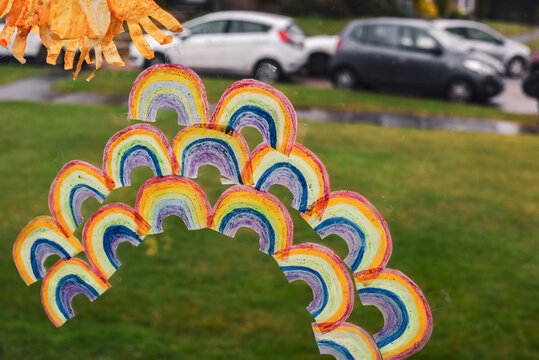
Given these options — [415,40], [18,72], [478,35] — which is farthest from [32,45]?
[478,35]

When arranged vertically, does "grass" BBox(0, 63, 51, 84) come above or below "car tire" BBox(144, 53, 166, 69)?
below

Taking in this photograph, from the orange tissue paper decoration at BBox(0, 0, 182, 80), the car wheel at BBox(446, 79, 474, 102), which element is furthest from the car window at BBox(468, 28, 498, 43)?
the orange tissue paper decoration at BBox(0, 0, 182, 80)

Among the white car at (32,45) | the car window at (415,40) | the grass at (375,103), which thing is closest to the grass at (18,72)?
the grass at (375,103)

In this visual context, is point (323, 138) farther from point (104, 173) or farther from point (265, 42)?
point (104, 173)

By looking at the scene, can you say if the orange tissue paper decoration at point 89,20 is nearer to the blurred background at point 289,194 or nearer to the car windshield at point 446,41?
the blurred background at point 289,194

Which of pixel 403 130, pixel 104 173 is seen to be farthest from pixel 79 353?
pixel 403 130

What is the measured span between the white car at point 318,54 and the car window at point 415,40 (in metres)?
1.62

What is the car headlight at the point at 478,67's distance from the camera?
10.8 metres

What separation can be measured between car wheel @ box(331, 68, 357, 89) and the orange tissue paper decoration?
913 centimetres

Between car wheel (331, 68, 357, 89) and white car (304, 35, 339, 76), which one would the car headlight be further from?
white car (304, 35, 339, 76)

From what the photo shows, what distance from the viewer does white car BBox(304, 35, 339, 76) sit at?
12.2 metres

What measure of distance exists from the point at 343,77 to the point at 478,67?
6.77 feet

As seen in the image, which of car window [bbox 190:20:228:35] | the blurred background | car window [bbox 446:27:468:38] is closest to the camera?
car window [bbox 190:20:228:35]

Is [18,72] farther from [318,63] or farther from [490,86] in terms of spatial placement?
[490,86]
